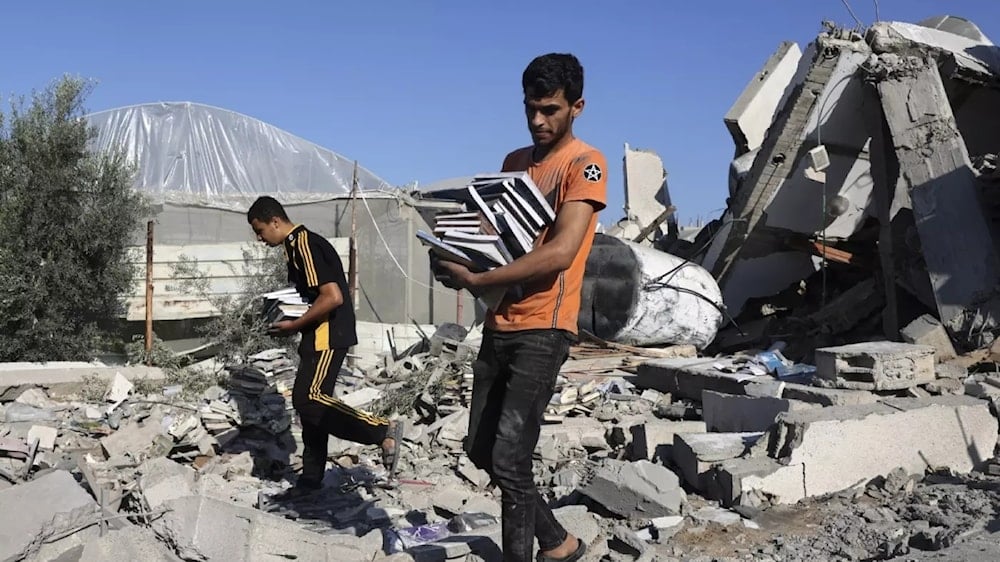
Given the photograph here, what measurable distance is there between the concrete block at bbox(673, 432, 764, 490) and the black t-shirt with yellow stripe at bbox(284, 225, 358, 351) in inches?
81.4

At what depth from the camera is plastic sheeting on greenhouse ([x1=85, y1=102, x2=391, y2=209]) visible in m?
18.3

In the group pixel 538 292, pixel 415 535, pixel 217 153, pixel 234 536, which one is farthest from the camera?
pixel 217 153

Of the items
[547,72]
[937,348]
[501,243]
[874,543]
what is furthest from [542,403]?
[937,348]

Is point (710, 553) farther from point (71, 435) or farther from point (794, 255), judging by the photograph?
point (794, 255)

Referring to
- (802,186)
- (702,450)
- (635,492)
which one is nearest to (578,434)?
(702,450)

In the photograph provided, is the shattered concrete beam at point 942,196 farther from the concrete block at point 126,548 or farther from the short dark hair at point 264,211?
the concrete block at point 126,548

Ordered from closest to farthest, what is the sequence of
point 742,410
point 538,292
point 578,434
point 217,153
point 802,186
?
point 538,292
point 742,410
point 578,434
point 802,186
point 217,153

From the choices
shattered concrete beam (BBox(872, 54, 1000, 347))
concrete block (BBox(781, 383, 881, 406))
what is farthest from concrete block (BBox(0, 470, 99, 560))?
shattered concrete beam (BBox(872, 54, 1000, 347))

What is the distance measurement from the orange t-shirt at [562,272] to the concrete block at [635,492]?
1579 mm

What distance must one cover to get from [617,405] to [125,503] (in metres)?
4.84

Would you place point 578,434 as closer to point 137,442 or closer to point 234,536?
point 137,442

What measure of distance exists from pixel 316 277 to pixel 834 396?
11.3ft

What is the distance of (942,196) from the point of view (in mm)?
9312

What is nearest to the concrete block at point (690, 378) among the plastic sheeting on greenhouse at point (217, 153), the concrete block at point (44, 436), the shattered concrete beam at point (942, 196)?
the shattered concrete beam at point (942, 196)
